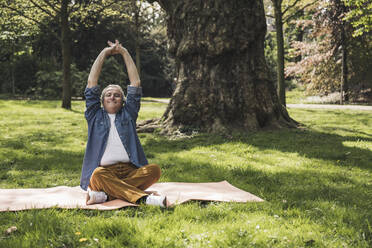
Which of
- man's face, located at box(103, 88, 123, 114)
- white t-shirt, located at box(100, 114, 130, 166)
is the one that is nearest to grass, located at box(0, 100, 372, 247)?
white t-shirt, located at box(100, 114, 130, 166)

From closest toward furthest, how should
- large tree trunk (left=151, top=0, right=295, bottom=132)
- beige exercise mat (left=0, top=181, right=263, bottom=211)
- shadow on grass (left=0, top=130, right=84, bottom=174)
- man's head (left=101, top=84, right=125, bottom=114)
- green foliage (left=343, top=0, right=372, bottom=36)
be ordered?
beige exercise mat (left=0, top=181, right=263, bottom=211) → man's head (left=101, top=84, right=125, bottom=114) → shadow on grass (left=0, top=130, right=84, bottom=174) → large tree trunk (left=151, top=0, right=295, bottom=132) → green foliage (left=343, top=0, right=372, bottom=36)

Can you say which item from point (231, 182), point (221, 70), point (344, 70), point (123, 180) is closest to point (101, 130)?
point (123, 180)

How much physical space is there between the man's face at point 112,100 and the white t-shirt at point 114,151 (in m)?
0.23

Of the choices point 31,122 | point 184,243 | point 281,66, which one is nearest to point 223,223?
point 184,243

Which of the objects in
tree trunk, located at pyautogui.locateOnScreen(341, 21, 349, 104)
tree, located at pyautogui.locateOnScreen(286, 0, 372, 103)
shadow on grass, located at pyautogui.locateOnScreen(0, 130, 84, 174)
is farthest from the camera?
tree, located at pyautogui.locateOnScreen(286, 0, 372, 103)

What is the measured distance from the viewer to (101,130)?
4074mm

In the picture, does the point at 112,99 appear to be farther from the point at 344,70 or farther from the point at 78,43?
the point at 78,43

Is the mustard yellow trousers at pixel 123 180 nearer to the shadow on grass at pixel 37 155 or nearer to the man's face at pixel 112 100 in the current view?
the man's face at pixel 112 100

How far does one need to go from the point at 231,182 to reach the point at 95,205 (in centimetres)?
215

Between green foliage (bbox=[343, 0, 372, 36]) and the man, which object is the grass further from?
green foliage (bbox=[343, 0, 372, 36])

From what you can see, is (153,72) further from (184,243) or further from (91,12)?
(184,243)

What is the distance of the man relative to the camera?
392 centimetres

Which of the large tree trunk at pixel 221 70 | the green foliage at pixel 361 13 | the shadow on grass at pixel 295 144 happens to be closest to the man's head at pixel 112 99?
the shadow on grass at pixel 295 144

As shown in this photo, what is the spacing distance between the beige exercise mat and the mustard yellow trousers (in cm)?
12
